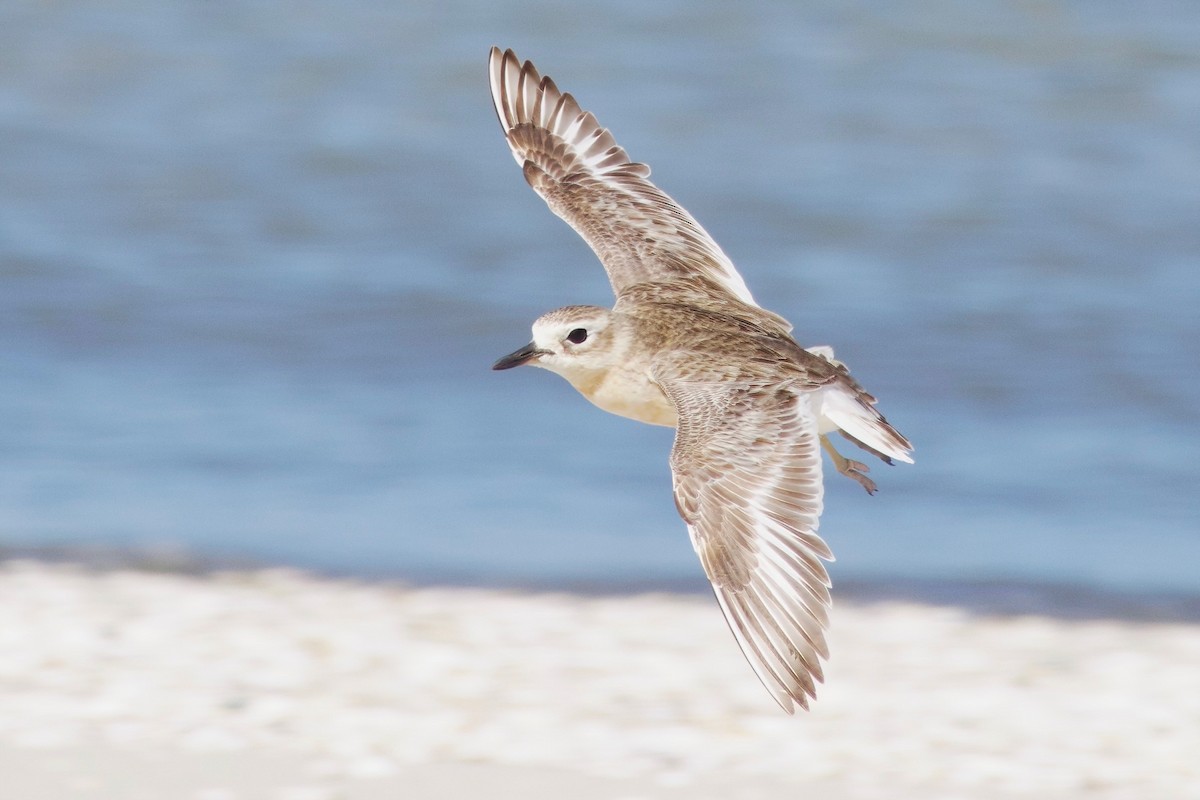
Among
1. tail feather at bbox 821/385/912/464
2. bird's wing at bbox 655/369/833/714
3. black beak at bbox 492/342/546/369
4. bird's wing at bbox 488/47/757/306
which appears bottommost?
bird's wing at bbox 655/369/833/714

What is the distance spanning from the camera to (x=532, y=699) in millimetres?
6180

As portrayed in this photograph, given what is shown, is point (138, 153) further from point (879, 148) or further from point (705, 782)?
point (705, 782)

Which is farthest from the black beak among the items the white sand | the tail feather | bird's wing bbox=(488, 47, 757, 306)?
the white sand

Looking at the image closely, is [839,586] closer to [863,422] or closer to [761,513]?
[863,422]

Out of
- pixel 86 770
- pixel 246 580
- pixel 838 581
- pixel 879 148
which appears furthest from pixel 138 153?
pixel 86 770

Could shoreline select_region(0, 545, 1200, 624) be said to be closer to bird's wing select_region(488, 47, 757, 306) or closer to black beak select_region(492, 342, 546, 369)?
bird's wing select_region(488, 47, 757, 306)

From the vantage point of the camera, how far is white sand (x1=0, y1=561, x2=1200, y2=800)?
18.1ft

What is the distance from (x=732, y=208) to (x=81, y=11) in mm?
6574

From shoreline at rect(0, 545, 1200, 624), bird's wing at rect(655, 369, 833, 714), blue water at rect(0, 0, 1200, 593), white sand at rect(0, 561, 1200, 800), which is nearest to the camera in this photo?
bird's wing at rect(655, 369, 833, 714)

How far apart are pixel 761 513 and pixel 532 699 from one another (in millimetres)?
2411

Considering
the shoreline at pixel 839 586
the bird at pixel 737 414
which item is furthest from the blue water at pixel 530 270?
the bird at pixel 737 414

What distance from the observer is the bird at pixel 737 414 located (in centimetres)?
373

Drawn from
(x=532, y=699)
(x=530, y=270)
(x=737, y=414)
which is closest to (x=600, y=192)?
(x=737, y=414)

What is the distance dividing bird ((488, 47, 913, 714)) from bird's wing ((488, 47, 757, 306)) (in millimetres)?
15
